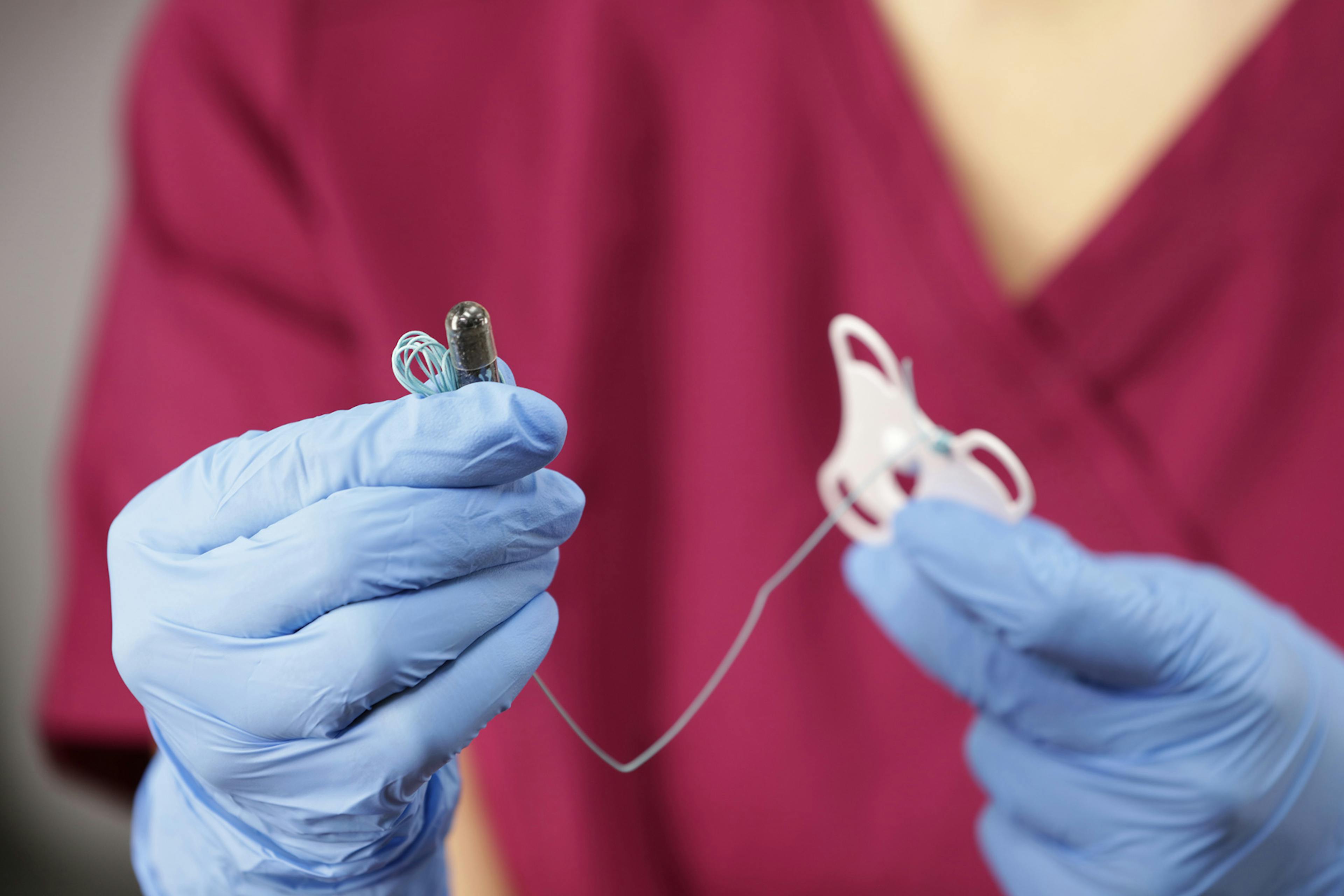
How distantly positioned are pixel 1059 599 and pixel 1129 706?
153 mm

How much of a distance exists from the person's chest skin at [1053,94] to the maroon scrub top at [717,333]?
6 cm

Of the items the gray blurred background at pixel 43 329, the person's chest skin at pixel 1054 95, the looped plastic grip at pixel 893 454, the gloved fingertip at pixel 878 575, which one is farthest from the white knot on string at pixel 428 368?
the gray blurred background at pixel 43 329

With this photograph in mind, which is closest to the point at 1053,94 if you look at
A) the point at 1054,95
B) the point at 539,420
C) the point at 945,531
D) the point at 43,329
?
the point at 1054,95

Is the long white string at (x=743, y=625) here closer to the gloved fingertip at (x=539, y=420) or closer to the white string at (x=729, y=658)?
the white string at (x=729, y=658)

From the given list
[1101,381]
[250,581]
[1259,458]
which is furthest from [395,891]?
[1259,458]

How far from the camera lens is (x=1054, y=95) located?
1.08m

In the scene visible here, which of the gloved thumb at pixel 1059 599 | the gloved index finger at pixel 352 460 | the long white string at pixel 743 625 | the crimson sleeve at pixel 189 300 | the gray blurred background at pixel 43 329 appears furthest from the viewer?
the gray blurred background at pixel 43 329

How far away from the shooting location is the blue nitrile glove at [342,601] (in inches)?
22.5

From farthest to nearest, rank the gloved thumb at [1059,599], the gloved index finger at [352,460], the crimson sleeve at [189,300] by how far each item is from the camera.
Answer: the crimson sleeve at [189,300] → the gloved thumb at [1059,599] → the gloved index finger at [352,460]

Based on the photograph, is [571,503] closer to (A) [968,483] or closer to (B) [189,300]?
(A) [968,483]

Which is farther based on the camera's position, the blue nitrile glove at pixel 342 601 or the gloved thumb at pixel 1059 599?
the gloved thumb at pixel 1059 599

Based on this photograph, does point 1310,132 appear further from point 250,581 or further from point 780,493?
point 250,581

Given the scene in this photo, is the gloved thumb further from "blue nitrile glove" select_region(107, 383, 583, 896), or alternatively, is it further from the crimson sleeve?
the crimson sleeve

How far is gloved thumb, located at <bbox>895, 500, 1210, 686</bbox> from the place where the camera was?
0.73m
